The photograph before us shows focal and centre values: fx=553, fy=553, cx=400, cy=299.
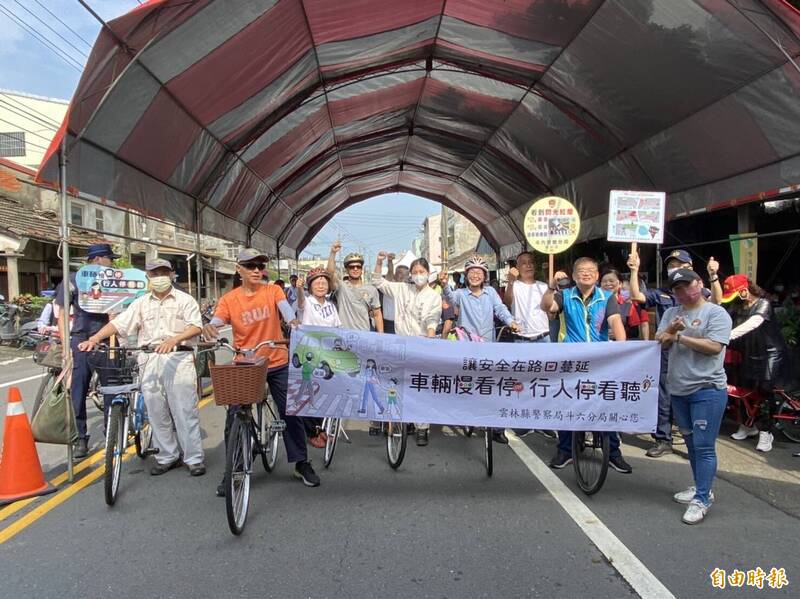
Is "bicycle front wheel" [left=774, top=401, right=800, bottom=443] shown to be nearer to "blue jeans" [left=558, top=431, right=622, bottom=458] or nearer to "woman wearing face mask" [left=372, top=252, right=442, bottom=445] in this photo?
"blue jeans" [left=558, top=431, right=622, bottom=458]

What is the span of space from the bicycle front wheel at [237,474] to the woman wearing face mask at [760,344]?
459 centimetres

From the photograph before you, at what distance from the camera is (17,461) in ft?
14.9

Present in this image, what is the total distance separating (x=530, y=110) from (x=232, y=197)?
20.8ft

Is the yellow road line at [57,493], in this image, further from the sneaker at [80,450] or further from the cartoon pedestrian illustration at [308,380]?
the cartoon pedestrian illustration at [308,380]

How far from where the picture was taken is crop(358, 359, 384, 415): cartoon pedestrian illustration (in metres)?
4.54

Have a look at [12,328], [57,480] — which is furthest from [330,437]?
[12,328]

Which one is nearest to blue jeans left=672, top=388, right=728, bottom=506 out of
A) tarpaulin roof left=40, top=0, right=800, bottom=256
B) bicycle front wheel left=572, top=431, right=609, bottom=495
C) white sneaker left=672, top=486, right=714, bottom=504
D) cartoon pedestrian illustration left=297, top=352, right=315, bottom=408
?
white sneaker left=672, top=486, right=714, bottom=504

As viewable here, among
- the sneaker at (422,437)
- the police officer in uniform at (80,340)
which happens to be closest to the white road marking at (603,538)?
the sneaker at (422,437)

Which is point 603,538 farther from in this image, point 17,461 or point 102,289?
point 102,289

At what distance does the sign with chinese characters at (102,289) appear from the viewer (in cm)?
545

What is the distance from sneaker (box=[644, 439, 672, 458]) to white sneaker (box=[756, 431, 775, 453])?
0.89 meters

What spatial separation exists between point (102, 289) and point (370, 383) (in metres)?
2.98

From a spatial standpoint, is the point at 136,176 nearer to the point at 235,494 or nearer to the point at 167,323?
the point at 167,323

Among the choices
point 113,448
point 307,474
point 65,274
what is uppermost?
point 65,274
